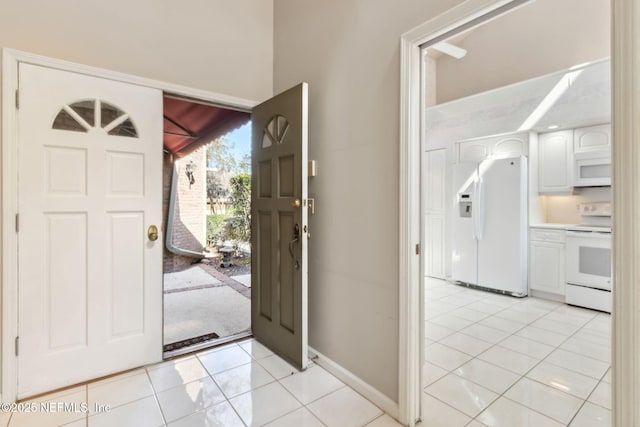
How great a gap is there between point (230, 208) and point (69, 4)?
5.27m

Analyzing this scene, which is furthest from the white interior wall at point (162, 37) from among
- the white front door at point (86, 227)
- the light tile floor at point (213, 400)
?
the light tile floor at point (213, 400)

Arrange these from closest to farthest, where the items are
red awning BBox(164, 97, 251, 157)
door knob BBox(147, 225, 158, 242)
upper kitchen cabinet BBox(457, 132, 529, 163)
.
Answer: door knob BBox(147, 225, 158, 242)
red awning BBox(164, 97, 251, 157)
upper kitchen cabinet BBox(457, 132, 529, 163)

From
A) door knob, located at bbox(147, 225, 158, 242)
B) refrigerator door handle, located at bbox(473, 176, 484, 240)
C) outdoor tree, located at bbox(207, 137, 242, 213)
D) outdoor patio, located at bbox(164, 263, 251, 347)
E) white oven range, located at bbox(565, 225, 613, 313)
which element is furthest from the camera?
outdoor tree, located at bbox(207, 137, 242, 213)

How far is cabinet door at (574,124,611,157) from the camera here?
3.77 m

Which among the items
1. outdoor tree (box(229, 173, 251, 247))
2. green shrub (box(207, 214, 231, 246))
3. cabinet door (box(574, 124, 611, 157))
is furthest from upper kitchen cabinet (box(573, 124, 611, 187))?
green shrub (box(207, 214, 231, 246))

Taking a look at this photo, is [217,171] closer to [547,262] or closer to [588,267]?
[547,262]

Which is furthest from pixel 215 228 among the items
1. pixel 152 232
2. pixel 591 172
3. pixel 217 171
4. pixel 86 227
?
pixel 591 172

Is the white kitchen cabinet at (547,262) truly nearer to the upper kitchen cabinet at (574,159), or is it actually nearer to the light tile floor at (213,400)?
the upper kitchen cabinet at (574,159)

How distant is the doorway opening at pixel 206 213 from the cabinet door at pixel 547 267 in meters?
3.77

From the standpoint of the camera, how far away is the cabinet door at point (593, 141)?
3766mm

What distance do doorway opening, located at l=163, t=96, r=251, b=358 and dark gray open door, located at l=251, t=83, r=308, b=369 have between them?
1008 mm

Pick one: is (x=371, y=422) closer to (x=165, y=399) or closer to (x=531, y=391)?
(x=531, y=391)

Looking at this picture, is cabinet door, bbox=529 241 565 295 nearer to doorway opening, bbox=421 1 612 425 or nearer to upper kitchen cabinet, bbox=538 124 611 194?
doorway opening, bbox=421 1 612 425

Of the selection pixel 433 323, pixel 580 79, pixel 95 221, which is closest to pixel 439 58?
pixel 580 79
